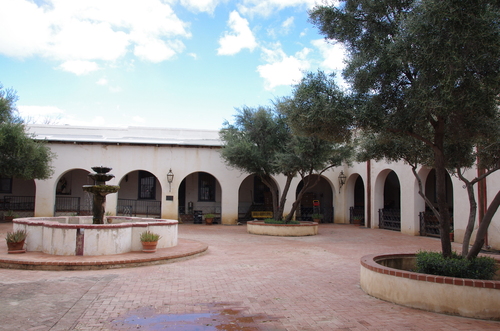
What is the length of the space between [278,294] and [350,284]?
1.66 metres

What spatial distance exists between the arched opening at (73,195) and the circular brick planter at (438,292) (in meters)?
19.0

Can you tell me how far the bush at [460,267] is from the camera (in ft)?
19.0

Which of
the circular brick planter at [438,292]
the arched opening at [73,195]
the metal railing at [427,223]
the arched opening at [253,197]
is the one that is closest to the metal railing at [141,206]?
the arched opening at [73,195]

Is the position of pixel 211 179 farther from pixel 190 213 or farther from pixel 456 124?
pixel 456 124

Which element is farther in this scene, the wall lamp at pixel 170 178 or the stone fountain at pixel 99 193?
the wall lamp at pixel 170 178

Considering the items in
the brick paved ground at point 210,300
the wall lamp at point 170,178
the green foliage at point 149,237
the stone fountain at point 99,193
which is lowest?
Answer: the brick paved ground at point 210,300

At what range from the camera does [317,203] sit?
22.6 meters

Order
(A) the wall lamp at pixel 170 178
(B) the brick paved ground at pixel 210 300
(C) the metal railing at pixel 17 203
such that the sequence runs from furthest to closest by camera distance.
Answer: (C) the metal railing at pixel 17 203, (A) the wall lamp at pixel 170 178, (B) the brick paved ground at pixel 210 300

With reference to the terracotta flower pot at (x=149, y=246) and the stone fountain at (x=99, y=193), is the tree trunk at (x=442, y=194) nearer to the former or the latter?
the terracotta flower pot at (x=149, y=246)

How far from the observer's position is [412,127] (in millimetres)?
6434

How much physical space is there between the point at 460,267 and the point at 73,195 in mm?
21411

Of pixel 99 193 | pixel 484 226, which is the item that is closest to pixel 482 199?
pixel 484 226

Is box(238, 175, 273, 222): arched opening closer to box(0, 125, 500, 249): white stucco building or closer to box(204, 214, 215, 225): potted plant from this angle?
box(0, 125, 500, 249): white stucco building

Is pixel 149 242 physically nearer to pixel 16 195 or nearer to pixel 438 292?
pixel 438 292
